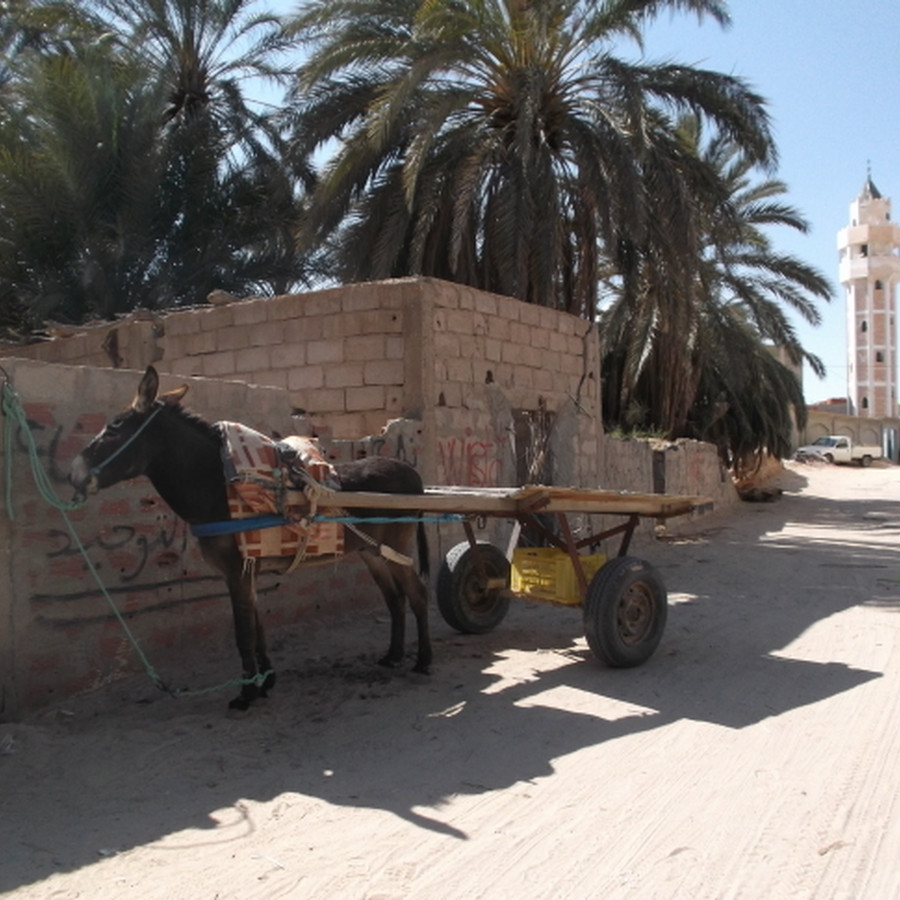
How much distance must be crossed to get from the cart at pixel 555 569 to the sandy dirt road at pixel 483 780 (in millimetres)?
280

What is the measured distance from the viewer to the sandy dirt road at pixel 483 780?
136 inches

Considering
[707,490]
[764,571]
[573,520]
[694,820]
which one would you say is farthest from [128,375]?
[707,490]

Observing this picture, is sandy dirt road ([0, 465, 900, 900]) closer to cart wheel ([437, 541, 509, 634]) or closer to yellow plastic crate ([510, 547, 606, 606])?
cart wheel ([437, 541, 509, 634])

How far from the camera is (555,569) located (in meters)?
6.93

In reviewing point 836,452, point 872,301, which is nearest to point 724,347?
point 836,452

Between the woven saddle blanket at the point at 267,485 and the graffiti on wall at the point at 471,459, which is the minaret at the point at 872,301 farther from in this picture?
the woven saddle blanket at the point at 267,485

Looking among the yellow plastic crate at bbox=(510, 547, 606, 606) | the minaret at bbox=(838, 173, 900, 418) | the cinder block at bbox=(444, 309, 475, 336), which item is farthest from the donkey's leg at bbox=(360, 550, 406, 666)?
the minaret at bbox=(838, 173, 900, 418)

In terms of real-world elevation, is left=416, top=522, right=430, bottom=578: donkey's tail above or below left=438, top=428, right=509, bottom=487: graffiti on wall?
below

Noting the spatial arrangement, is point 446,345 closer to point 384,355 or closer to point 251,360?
point 384,355

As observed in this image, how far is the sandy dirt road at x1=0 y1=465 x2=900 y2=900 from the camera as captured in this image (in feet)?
11.3

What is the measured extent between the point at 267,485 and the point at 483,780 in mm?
2004

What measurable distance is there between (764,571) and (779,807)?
838 cm

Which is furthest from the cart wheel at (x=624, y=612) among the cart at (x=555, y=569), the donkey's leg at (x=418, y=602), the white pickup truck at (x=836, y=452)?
the white pickup truck at (x=836, y=452)

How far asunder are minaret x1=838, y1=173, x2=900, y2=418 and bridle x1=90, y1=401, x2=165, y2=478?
77007mm
